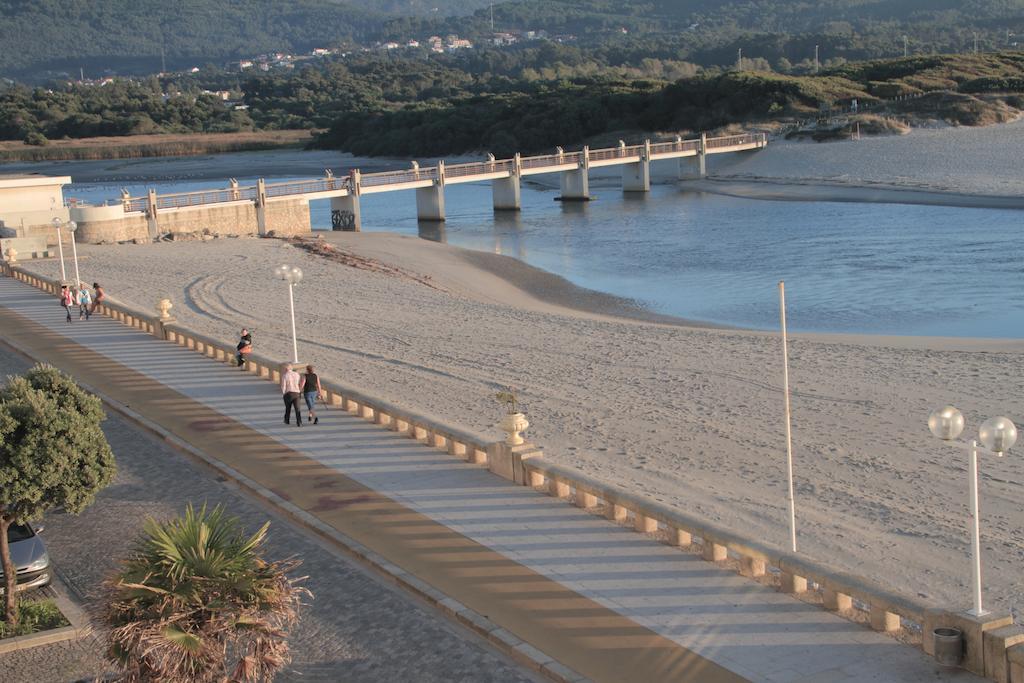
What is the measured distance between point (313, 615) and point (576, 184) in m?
54.0

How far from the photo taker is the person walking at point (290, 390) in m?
15.3

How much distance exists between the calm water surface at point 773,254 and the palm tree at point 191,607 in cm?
2096

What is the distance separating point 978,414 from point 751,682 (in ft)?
34.4

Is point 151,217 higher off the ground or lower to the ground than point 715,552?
higher

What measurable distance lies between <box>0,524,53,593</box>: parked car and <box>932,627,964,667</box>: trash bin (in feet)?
22.7

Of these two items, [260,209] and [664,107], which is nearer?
[260,209]

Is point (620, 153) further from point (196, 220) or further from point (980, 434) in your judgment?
point (980, 434)

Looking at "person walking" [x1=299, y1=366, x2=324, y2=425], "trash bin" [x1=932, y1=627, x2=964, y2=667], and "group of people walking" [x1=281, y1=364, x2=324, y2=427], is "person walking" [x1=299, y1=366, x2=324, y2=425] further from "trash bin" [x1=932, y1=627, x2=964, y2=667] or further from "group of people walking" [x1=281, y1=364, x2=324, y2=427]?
"trash bin" [x1=932, y1=627, x2=964, y2=667]

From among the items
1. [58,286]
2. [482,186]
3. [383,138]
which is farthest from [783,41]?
[58,286]

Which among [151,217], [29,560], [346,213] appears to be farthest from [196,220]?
[29,560]

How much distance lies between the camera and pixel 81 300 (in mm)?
24781

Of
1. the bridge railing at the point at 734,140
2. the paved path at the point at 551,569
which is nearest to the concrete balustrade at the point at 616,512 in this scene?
the paved path at the point at 551,569

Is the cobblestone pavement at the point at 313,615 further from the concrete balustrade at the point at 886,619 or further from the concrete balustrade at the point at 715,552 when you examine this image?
the concrete balustrade at the point at 886,619

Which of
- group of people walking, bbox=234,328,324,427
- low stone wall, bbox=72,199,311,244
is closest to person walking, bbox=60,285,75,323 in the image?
group of people walking, bbox=234,328,324,427
